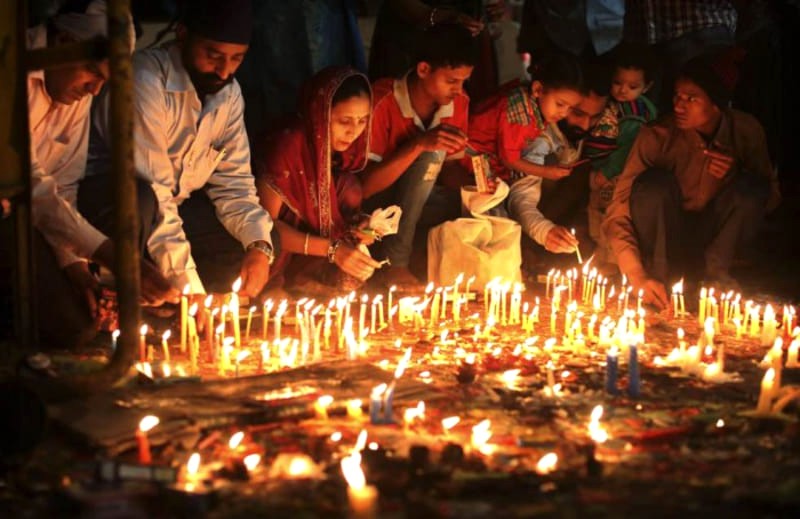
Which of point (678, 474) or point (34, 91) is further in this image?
point (34, 91)

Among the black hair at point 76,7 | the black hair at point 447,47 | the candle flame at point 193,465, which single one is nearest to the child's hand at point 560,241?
the black hair at point 447,47

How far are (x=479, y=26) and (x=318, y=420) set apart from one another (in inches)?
173

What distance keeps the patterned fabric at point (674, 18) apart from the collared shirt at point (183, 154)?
394 centimetres

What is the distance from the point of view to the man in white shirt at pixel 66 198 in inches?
238

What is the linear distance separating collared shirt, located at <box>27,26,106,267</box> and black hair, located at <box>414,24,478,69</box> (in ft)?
8.97

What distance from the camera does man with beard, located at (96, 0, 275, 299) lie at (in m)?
6.68

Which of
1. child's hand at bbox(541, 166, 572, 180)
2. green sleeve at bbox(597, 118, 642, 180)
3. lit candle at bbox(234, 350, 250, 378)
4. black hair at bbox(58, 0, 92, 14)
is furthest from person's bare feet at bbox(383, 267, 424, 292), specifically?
black hair at bbox(58, 0, 92, 14)

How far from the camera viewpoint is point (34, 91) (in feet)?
19.9

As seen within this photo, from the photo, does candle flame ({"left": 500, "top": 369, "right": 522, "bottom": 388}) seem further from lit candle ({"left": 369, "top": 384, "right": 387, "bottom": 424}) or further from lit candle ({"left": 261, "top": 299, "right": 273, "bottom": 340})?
lit candle ({"left": 261, "top": 299, "right": 273, "bottom": 340})

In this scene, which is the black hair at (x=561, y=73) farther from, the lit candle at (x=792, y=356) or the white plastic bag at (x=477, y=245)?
the lit candle at (x=792, y=356)

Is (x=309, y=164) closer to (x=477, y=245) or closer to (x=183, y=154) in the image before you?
(x=183, y=154)

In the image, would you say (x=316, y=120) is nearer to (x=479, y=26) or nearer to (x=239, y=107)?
(x=239, y=107)

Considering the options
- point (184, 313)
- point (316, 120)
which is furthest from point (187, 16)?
point (184, 313)

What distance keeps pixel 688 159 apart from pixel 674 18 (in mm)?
1717
